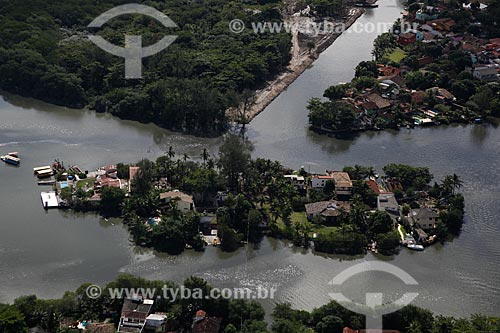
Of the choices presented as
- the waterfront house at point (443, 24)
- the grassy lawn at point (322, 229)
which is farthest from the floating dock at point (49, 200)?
the waterfront house at point (443, 24)

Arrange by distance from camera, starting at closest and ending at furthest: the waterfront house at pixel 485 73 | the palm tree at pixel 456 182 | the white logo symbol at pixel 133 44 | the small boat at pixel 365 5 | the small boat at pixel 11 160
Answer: the palm tree at pixel 456 182 < the small boat at pixel 11 160 < the white logo symbol at pixel 133 44 < the waterfront house at pixel 485 73 < the small boat at pixel 365 5

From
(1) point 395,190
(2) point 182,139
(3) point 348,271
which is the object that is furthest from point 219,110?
(3) point 348,271

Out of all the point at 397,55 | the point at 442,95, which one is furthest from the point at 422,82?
the point at 397,55

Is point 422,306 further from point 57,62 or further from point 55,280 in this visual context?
point 57,62

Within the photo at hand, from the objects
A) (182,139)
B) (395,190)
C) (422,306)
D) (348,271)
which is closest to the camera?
(422,306)

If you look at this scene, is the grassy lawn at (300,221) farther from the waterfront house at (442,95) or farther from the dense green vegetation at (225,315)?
the waterfront house at (442,95)
